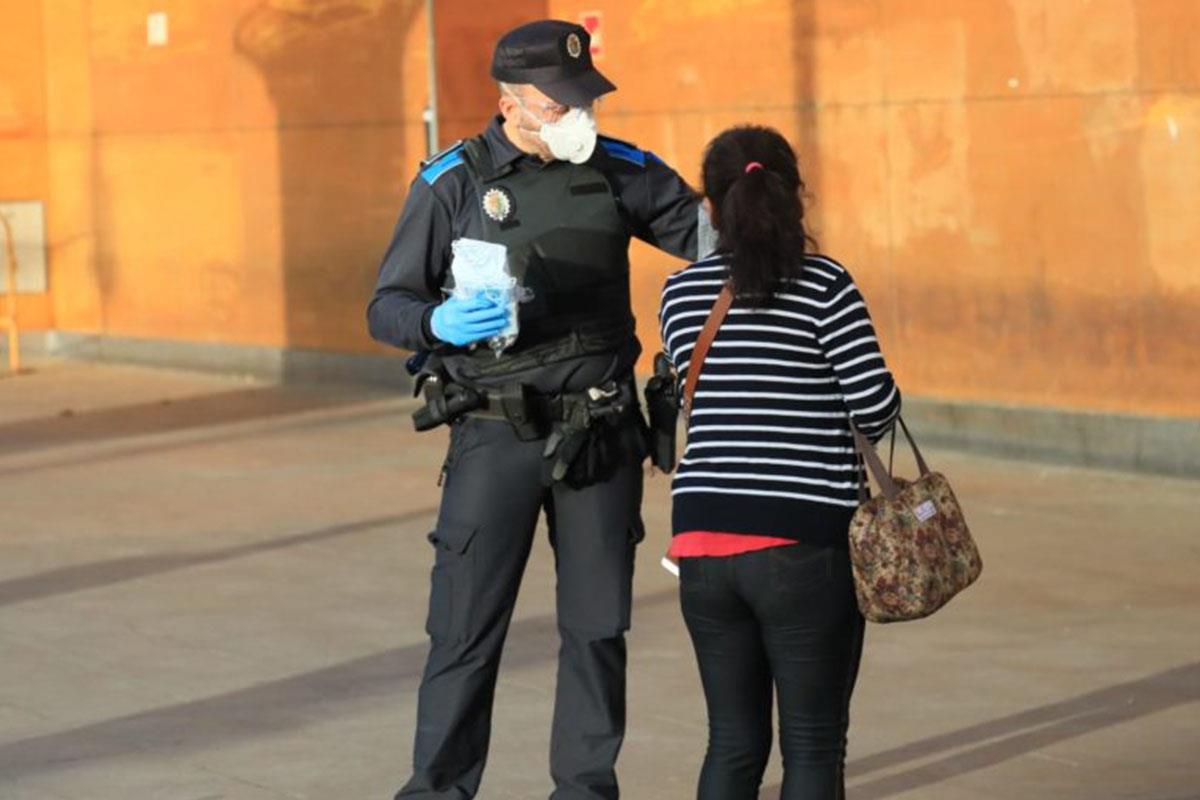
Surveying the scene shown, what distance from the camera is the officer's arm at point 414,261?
6.41 meters

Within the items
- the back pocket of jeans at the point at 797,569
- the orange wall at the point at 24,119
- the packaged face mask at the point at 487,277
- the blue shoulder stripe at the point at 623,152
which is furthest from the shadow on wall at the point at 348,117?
the back pocket of jeans at the point at 797,569

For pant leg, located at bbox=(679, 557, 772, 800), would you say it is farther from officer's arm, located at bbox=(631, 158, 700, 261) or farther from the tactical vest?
officer's arm, located at bbox=(631, 158, 700, 261)

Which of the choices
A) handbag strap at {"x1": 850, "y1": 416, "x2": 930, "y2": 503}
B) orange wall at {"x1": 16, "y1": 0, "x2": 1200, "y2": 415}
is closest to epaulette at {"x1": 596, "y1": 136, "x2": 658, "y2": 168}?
handbag strap at {"x1": 850, "y1": 416, "x2": 930, "y2": 503}

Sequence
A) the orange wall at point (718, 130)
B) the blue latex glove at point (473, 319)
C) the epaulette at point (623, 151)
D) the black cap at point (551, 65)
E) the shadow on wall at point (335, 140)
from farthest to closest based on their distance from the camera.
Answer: the shadow on wall at point (335, 140)
the orange wall at point (718, 130)
the epaulette at point (623, 151)
the black cap at point (551, 65)
the blue latex glove at point (473, 319)

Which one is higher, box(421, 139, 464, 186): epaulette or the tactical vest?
box(421, 139, 464, 186): epaulette

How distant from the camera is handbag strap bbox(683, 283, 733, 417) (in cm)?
561

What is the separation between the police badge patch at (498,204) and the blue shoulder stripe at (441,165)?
4.8 inches

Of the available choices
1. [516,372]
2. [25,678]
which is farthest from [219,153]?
[516,372]

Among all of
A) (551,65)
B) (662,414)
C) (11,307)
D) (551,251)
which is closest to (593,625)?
(662,414)

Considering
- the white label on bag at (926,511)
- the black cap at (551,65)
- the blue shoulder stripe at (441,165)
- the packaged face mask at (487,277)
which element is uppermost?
the black cap at (551,65)

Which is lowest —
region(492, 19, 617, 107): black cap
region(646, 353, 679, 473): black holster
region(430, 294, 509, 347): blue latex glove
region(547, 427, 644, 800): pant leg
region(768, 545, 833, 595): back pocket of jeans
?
region(547, 427, 644, 800): pant leg

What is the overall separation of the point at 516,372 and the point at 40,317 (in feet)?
51.8

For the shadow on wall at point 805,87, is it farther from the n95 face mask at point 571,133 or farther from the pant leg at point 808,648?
the pant leg at point 808,648

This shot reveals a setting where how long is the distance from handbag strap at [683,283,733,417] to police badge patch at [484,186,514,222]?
86 cm
